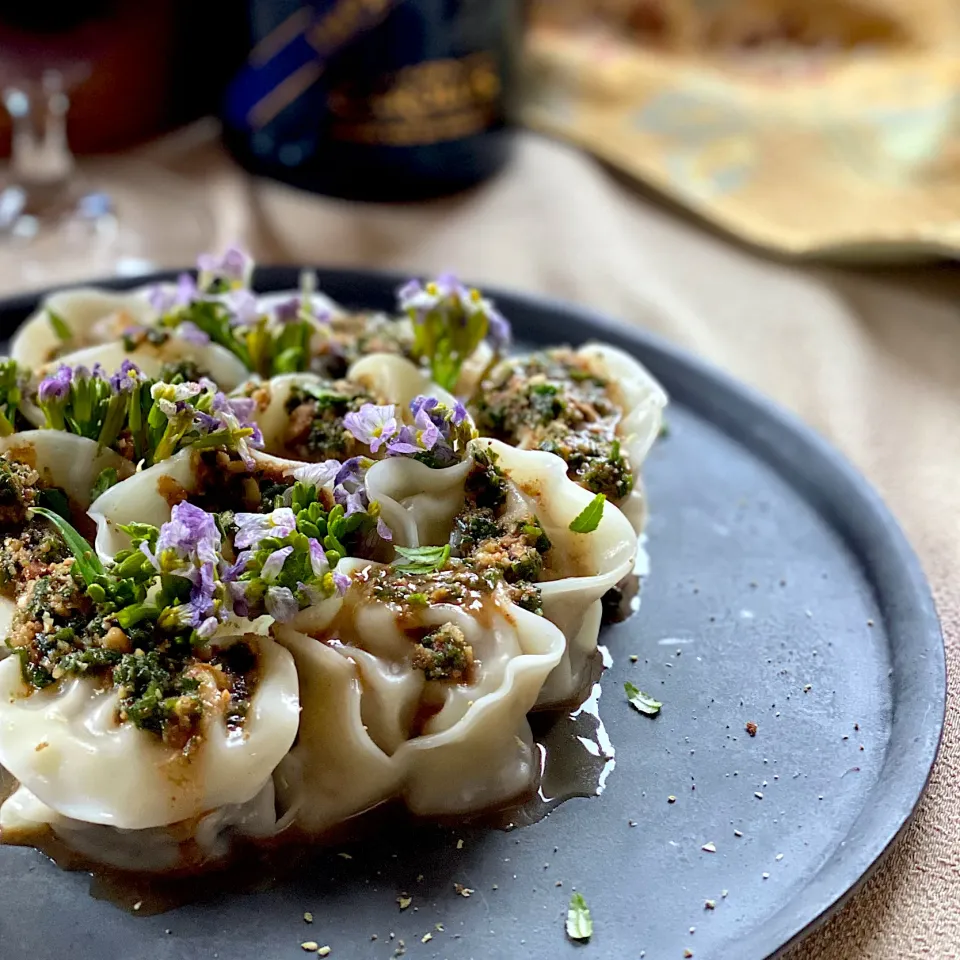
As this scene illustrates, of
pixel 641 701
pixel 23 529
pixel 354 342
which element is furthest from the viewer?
pixel 354 342

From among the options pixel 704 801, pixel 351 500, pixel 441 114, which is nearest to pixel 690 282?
pixel 441 114

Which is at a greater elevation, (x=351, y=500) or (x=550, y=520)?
(x=351, y=500)

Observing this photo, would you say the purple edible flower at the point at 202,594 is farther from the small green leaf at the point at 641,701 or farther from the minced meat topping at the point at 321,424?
the small green leaf at the point at 641,701

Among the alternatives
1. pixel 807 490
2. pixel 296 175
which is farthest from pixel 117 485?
pixel 296 175

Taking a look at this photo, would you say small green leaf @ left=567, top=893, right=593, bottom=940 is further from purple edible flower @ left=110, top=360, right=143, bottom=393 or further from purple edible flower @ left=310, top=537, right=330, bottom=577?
purple edible flower @ left=110, top=360, right=143, bottom=393

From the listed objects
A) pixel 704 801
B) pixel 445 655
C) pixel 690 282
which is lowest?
pixel 690 282

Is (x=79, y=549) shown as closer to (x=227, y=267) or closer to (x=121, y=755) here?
(x=121, y=755)

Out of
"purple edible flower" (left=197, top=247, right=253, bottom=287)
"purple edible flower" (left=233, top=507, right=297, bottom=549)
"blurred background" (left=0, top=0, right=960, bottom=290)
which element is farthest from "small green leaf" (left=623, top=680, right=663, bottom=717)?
"blurred background" (left=0, top=0, right=960, bottom=290)

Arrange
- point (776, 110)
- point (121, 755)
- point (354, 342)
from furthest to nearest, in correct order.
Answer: point (776, 110)
point (354, 342)
point (121, 755)
